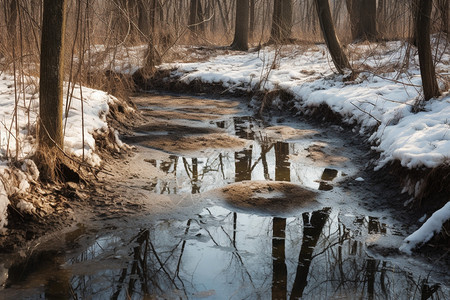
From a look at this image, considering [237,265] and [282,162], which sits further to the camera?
[282,162]

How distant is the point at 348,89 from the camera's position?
952 centimetres

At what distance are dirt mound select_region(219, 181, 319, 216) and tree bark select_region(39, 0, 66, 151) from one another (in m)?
1.94

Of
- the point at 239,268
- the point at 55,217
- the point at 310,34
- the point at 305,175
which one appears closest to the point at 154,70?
the point at 310,34

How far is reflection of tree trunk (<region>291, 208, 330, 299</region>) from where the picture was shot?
3.47 m

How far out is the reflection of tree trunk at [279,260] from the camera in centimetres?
339

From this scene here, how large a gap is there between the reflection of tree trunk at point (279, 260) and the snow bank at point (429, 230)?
40.6 inches

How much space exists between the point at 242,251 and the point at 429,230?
1.59m

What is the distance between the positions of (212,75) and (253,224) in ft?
31.5

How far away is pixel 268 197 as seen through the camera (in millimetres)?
5246

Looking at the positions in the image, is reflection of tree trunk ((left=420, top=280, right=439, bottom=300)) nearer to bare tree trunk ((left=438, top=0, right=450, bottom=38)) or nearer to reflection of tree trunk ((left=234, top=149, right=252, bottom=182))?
reflection of tree trunk ((left=234, top=149, right=252, bottom=182))

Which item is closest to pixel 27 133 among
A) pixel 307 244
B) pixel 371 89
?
pixel 307 244

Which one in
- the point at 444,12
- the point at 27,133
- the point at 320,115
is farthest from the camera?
the point at 320,115

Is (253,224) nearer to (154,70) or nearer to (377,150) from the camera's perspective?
(377,150)

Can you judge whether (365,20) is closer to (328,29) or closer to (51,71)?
(328,29)
